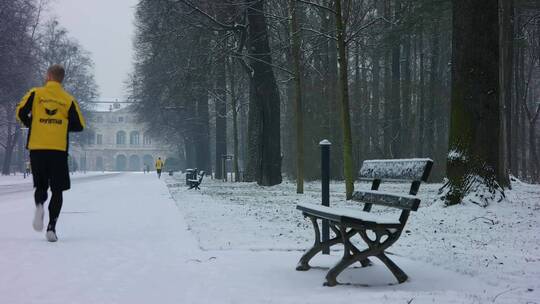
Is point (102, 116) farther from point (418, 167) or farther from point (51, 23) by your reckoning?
point (418, 167)

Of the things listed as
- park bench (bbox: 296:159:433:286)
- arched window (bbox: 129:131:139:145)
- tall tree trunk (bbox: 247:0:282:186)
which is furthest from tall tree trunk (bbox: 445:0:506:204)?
arched window (bbox: 129:131:139:145)

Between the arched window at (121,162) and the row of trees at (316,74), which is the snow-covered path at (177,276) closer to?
the row of trees at (316,74)

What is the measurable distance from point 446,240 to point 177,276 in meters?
3.57

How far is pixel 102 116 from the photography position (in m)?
113

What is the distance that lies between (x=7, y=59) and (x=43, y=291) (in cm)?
2493

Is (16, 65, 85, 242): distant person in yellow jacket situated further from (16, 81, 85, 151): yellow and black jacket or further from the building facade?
the building facade

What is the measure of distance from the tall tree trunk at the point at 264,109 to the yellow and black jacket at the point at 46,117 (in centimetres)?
1198

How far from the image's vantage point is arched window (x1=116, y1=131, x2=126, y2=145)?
112 meters

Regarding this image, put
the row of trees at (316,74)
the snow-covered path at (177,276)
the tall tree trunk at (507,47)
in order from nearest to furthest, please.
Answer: the snow-covered path at (177,276) < the row of trees at (316,74) < the tall tree trunk at (507,47)

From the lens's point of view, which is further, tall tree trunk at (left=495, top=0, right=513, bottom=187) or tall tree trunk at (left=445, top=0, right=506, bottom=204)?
tall tree trunk at (left=495, top=0, right=513, bottom=187)

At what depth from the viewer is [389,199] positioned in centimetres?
473

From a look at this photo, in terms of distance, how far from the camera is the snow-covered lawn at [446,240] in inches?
175

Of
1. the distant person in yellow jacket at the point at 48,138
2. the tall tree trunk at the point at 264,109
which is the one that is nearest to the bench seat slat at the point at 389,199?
the distant person in yellow jacket at the point at 48,138

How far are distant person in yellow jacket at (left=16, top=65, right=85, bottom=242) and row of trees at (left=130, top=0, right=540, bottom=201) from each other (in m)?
5.97
